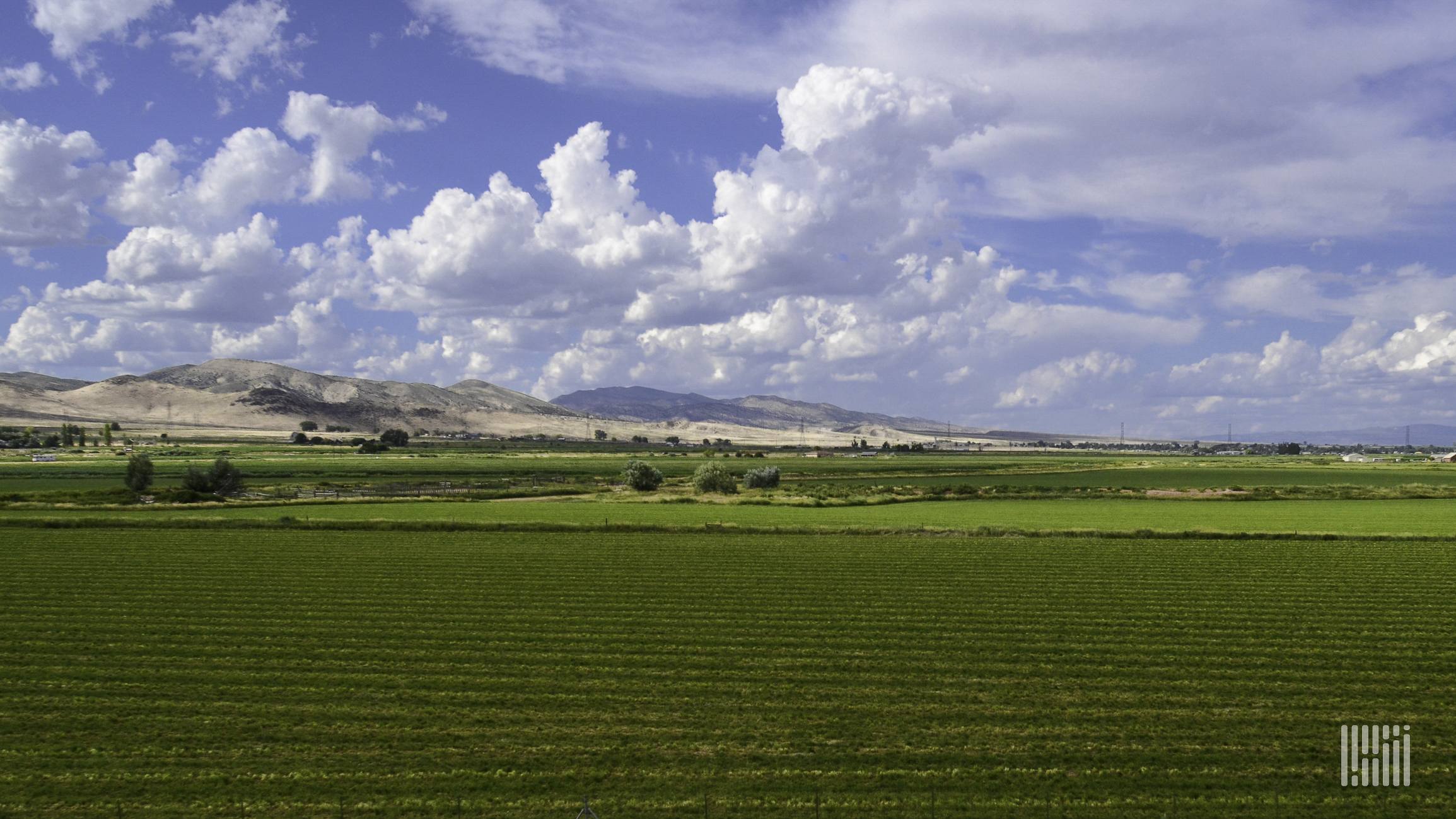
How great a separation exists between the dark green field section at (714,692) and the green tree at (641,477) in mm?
44593

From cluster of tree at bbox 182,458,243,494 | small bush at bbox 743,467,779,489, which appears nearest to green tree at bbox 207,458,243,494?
cluster of tree at bbox 182,458,243,494

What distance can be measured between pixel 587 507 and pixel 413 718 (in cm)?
4020

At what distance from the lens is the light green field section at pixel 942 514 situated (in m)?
42.5

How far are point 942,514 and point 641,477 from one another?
3015cm

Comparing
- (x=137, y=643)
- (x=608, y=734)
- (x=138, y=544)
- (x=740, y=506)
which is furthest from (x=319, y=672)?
(x=740, y=506)

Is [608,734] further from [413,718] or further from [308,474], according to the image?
[308,474]

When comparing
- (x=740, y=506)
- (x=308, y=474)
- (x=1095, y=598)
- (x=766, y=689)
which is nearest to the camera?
(x=766, y=689)

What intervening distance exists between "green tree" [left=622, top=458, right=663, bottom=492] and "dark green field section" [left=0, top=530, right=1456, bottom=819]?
146 ft

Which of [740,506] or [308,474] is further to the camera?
[308,474]

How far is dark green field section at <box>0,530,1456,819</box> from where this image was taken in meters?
11.1

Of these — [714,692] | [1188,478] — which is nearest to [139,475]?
[714,692]

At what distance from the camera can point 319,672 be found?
626 inches

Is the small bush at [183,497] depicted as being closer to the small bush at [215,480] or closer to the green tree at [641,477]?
the small bush at [215,480]
